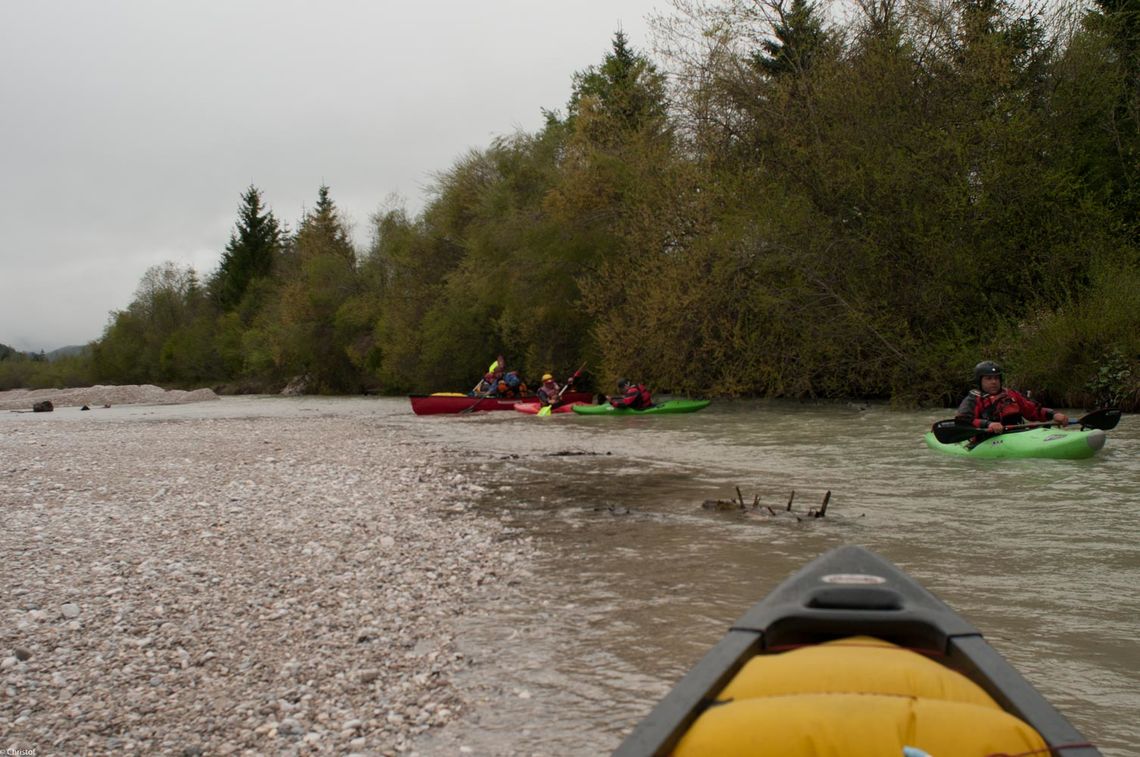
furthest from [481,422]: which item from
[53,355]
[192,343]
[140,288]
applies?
[53,355]

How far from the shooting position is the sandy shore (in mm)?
3436

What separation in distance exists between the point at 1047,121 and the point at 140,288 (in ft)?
187

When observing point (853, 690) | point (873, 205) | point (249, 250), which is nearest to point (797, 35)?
point (873, 205)

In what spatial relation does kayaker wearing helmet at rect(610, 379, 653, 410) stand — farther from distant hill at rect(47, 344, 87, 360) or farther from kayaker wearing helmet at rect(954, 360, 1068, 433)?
distant hill at rect(47, 344, 87, 360)

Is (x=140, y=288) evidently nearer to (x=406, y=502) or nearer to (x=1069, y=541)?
(x=406, y=502)

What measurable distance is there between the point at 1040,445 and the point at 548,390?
13436 mm

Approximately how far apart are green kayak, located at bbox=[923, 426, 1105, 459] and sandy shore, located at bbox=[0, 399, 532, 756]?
6.24 metres

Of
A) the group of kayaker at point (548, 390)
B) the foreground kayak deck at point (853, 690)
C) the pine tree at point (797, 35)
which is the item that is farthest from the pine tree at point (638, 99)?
the foreground kayak deck at point (853, 690)

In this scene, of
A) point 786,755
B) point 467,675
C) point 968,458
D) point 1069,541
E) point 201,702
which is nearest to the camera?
point 786,755

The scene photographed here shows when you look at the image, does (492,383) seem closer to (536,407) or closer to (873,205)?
(536,407)

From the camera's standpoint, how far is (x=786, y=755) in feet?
6.66

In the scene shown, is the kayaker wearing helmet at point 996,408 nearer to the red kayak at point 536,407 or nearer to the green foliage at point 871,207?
the green foliage at point 871,207

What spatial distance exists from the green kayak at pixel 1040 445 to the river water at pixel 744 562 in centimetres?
16

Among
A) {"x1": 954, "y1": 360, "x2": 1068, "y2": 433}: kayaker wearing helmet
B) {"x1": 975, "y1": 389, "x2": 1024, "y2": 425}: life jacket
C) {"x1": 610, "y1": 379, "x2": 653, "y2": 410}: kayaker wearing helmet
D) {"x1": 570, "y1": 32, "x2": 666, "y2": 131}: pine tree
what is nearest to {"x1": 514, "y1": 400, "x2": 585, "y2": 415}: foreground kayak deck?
{"x1": 610, "y1": 379, "x2": 653, "y2": 410}: kayaker wearing helmet
